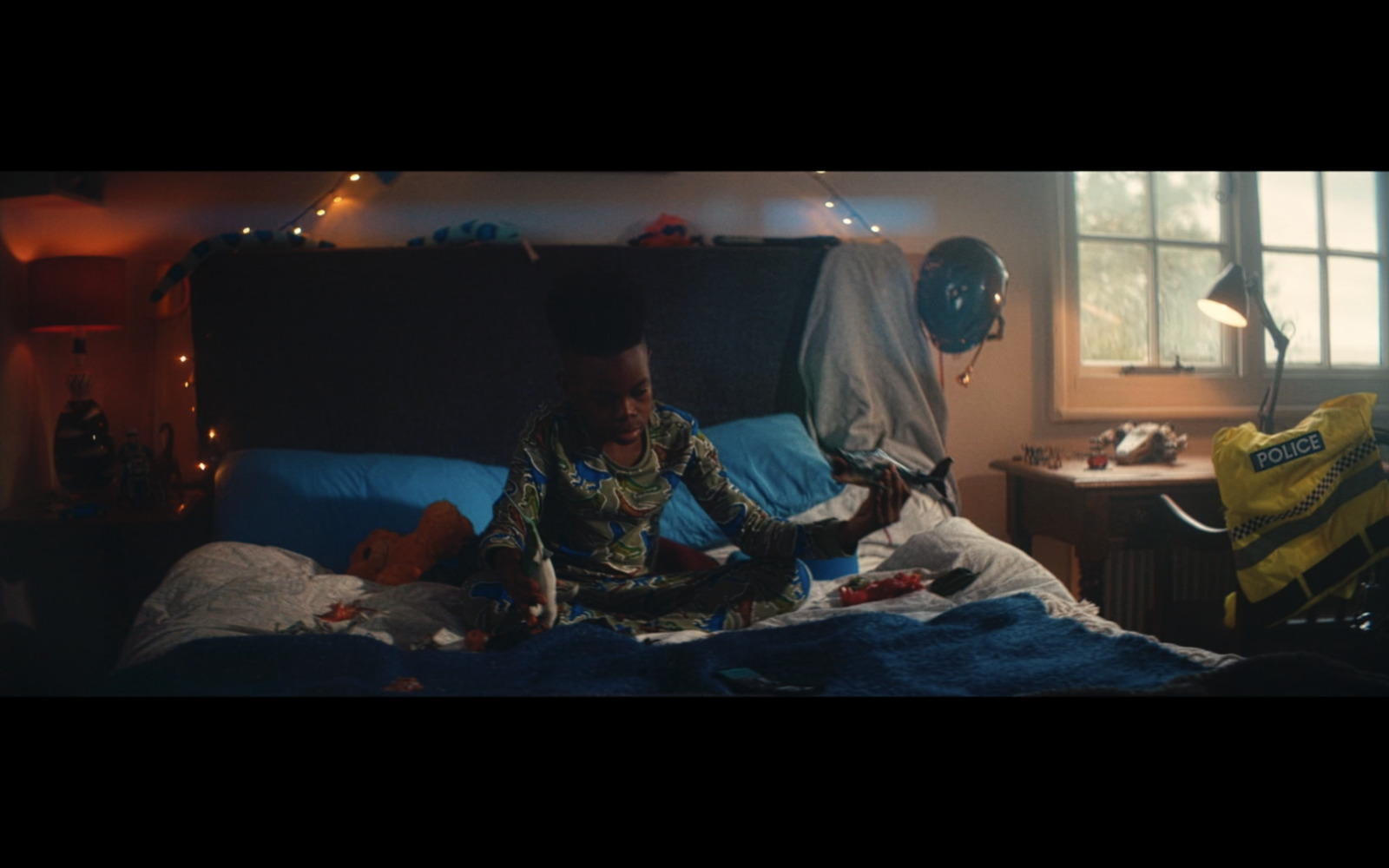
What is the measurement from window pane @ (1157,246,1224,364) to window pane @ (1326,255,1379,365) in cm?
34

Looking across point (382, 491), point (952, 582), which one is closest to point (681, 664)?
point (952, 582)

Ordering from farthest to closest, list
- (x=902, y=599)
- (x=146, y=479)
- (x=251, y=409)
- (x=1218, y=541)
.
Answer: (x=251, y=409) → (x=146, y=479) → (x=1218, y=541) → (x=902, y=599)

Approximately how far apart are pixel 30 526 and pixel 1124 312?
8.37 ft

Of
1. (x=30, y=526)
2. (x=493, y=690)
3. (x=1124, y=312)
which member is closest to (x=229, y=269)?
(x=30, y=526)

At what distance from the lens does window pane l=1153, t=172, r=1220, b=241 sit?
2.29 m

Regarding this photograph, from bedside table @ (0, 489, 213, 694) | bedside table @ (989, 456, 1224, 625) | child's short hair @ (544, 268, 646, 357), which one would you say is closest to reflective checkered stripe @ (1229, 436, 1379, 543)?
bedside table @ (989, 456, 1224, 625)

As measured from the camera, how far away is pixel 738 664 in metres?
Answer: 1.31

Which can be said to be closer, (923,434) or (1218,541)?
(1218,541)

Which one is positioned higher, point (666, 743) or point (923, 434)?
point (923, 434)

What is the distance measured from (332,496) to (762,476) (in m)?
0.94

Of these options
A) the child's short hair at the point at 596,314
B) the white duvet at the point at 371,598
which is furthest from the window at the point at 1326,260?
the child's short hair at the point at 596,314

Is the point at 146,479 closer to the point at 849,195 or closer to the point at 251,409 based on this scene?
the point at 251,409

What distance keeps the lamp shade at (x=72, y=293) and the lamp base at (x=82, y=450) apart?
0.18 meters

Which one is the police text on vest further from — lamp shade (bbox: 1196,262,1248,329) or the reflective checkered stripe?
lamp shade (bbox: 1196,262,1248,329)
